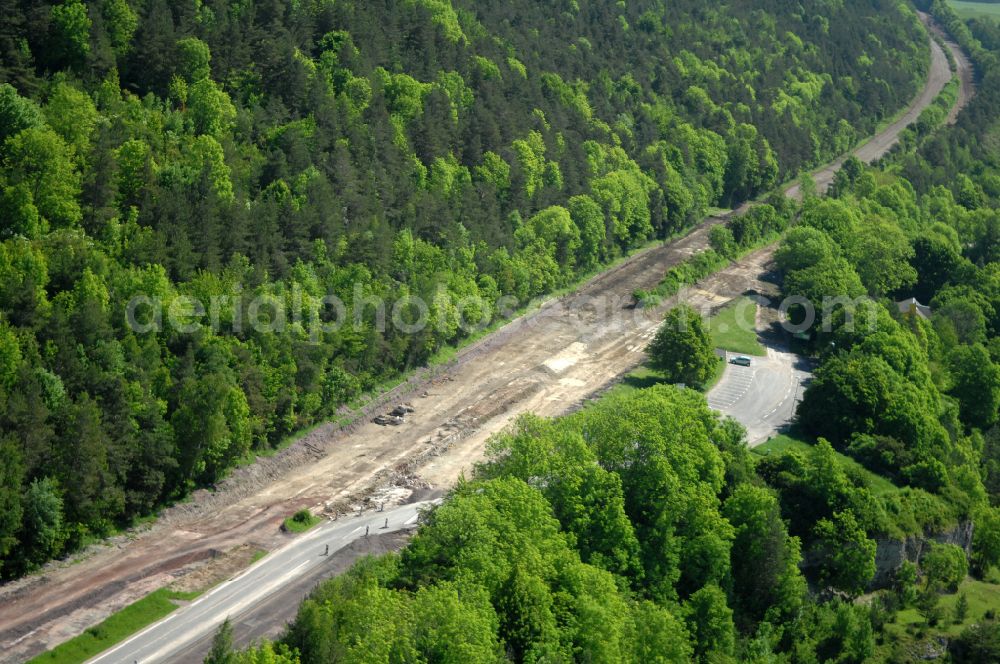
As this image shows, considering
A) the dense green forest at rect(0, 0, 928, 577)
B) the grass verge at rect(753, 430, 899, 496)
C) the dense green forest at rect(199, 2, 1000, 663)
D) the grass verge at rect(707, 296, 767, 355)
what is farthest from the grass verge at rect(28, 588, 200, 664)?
the grass verge at rect(707, 296, 767, 355)

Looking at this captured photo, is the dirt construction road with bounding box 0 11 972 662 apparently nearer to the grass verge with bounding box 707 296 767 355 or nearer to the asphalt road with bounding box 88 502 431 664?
the asphalt road with bounding box 88 502 431 664

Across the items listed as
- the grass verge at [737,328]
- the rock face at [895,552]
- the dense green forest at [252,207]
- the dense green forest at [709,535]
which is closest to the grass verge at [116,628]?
the dense green forest at [252,207]

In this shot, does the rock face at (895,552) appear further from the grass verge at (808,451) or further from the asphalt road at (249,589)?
the asphalt road at (249,589)

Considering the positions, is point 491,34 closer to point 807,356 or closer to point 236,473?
point 807,356

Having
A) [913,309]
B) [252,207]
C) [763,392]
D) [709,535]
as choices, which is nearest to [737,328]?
[763,392]

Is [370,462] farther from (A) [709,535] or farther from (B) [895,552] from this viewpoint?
(B) [895,552]
